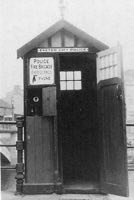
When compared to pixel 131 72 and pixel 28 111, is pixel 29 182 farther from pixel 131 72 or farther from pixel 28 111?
pixel 131 72

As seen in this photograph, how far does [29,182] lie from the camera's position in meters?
6.97

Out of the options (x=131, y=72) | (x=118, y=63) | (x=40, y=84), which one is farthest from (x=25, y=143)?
(x=131, y=72)

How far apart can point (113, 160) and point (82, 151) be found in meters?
1.14

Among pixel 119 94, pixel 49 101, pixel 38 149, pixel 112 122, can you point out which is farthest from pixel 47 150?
pixel 119 94

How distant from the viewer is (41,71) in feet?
23.5

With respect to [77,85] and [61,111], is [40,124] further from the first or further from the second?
[77,85]

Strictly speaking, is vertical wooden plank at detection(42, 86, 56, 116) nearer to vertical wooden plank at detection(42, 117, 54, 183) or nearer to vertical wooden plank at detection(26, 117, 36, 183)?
vertical wooden plank at detection(42, 117, 54, 183)

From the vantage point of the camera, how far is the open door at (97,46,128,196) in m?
6.48

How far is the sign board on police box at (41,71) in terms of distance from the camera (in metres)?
Result: 7.12

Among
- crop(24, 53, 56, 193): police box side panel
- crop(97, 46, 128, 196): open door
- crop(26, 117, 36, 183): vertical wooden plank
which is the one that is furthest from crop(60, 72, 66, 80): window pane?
crop(26, 117, 36, 183): vertical wooden plank

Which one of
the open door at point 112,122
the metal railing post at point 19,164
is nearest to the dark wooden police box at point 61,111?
the open door at point 112,122

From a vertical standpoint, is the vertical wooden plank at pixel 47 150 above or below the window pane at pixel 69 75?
below

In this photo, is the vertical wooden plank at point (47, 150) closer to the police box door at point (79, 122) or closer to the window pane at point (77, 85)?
the police box door at point (79, 122)

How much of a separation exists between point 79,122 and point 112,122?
125 centimetres
